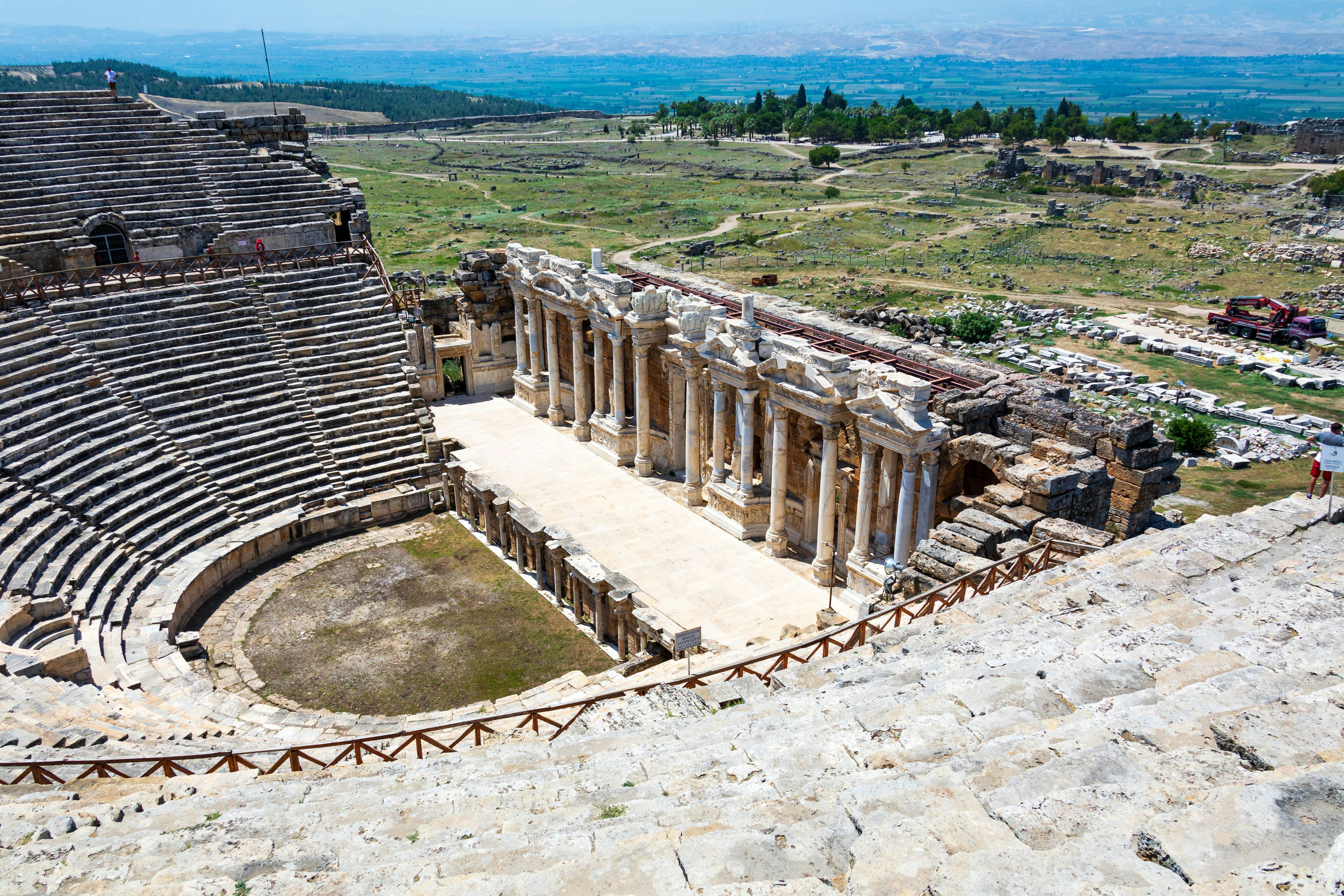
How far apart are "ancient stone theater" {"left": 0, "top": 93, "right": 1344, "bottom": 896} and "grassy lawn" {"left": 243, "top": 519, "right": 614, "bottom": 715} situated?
324 millimetres

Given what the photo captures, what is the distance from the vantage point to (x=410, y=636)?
72.8ft

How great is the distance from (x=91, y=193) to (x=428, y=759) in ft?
93.2

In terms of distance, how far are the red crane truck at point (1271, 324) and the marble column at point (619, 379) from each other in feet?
105

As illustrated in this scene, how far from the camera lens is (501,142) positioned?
6014 inches

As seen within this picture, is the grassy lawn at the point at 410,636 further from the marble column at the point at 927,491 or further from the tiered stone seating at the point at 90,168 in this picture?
the tiered stone seating at the point at 90,168

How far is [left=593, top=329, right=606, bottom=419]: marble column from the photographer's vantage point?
31.5 metres

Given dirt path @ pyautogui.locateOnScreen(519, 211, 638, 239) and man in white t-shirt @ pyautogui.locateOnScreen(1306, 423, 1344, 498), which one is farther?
dirt path @ pyautogui.locateOnScreen(519, 211, 638, 239)

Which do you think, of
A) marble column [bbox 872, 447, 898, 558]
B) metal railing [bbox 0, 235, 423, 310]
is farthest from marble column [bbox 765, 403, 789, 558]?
metal railing [bbox 0, 235, 423, 310]

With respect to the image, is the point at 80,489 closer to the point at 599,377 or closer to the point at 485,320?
the point at 599,377

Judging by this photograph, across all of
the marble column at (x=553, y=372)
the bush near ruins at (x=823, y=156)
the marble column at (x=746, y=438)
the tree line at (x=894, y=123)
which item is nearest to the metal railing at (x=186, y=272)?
the marble column at (x=553, y=372)

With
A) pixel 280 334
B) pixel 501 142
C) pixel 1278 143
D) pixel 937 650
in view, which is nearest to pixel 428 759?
pixel 937 650

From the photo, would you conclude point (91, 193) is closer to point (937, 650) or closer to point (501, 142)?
point (937, 650)

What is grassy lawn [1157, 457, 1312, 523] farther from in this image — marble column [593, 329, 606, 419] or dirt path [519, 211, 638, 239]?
dirt path [519, 211, 638, 239]

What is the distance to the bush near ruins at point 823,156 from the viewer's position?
380 ft
